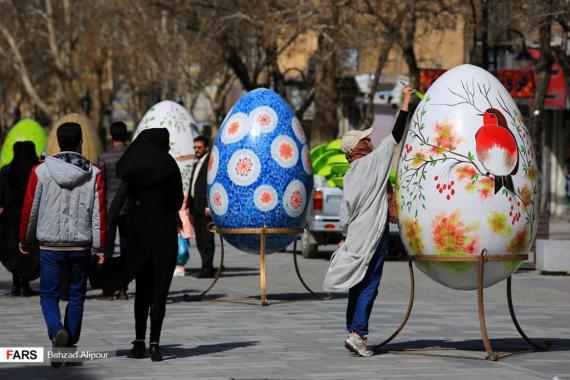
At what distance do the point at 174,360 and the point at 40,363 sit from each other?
3.20 feet

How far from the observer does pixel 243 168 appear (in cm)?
1623

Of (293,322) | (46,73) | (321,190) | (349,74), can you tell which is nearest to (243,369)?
(293,322)

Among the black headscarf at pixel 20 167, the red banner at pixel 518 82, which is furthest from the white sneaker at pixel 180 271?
the red banner at pixel 518 82

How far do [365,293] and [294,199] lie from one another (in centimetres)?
497

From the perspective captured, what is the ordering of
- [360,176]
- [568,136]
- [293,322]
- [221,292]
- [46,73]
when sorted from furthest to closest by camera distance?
1. [46,73]
2. [568,136]
3. [221,292]
4. [293,322]
5. [360,176]

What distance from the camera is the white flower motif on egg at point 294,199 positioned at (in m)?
16.4

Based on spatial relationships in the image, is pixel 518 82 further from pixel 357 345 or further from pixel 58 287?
pixel 58 287

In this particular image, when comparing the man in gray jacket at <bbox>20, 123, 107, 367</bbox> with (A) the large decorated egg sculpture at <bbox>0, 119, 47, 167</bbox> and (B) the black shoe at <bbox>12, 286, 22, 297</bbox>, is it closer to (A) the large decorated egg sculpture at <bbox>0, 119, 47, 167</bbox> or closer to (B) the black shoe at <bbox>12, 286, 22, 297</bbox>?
(B) the black shoe at <bbox>12, 286, 22, 297</bbox>

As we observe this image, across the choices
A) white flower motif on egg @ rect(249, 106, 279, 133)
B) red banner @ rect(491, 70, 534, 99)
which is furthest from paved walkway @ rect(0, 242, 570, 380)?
red banner @ rect(491, 70, 534, 99)

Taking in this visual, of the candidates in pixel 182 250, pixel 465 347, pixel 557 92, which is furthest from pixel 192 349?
pixel 557 92

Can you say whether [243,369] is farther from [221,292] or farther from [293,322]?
[221,292]

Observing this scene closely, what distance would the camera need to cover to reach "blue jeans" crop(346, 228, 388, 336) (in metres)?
11.4

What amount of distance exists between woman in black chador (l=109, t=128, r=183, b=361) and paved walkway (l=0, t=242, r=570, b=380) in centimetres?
39

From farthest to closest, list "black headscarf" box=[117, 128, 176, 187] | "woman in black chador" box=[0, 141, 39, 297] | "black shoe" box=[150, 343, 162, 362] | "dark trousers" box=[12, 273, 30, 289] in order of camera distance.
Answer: "dark trousers" box=[12, 273, 30, 289], "woman in black chador" box=[0, 141, 39, 297], "black headscarf" box=[117, 128, 176, 187], "black shoe" box=[150, 343, 162, 362]
